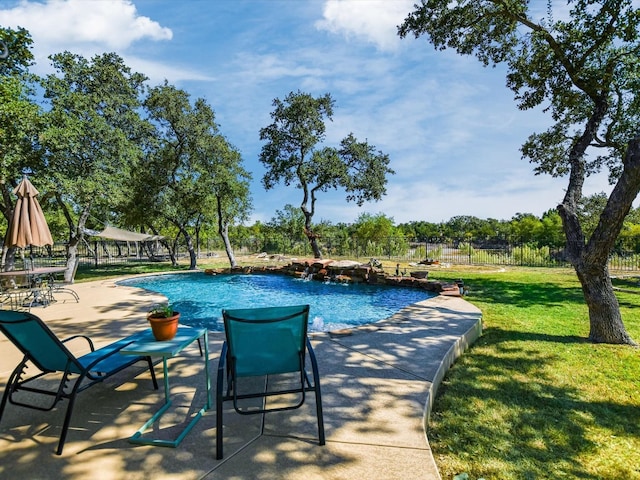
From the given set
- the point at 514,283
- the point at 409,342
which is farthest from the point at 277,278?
the point at 409,342

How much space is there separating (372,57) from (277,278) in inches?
341

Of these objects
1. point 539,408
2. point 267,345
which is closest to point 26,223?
point 267,345

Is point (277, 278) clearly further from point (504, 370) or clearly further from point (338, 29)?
point (504, 370)

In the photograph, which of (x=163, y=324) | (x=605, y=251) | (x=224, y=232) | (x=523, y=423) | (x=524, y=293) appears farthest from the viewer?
(x=224, y=232)

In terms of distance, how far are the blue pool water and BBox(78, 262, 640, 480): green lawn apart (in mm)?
2865

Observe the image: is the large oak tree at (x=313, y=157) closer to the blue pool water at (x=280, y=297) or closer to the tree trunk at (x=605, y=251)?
the blue pool water at (x=280, y=297)

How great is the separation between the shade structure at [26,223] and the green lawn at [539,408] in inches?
285

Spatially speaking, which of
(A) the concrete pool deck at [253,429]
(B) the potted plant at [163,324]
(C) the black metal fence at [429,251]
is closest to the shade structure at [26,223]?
(A) the concrete pool deck at [253,429]

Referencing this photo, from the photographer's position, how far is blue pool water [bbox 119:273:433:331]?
6945mm

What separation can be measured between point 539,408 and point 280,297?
7307mm

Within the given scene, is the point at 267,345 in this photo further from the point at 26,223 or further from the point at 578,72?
the point at 578,72

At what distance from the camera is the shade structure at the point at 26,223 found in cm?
616

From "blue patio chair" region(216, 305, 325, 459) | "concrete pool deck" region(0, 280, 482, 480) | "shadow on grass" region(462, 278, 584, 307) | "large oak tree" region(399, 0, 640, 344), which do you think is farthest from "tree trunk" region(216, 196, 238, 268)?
"blue patio chair" region(216, 305, 325, 459)

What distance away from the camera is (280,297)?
31.0 feet
